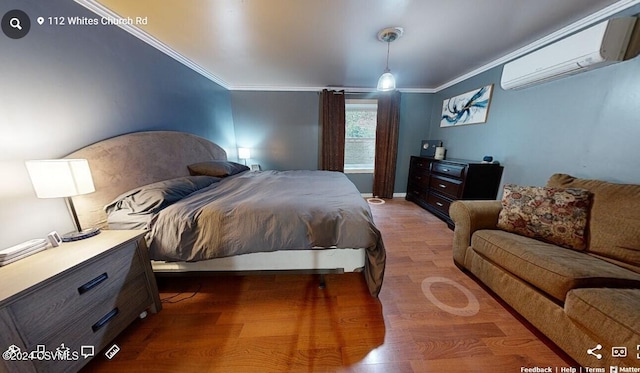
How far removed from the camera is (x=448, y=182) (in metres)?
2.92

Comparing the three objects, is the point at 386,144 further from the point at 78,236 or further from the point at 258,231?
the point at 78,236

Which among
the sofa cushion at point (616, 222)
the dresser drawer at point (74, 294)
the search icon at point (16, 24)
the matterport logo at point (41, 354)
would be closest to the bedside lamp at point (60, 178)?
the dresser drawer at point (74, 294)

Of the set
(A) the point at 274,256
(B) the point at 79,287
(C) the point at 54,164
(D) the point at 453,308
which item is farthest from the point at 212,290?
(D) the point at 453,308

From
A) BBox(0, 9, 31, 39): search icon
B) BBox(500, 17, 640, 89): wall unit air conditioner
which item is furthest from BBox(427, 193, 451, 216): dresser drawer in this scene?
BBox(0, 9, 31, 39): search icon

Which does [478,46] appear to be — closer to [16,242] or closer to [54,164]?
[54,164]

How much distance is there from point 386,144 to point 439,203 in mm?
1537

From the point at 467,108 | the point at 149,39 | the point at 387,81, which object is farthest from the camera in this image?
the point at 467,108

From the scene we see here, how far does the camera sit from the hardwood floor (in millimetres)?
1107

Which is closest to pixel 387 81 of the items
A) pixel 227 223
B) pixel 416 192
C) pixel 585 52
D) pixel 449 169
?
pixel 585 52

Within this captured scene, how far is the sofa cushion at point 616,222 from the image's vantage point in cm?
125

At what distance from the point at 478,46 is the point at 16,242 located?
4201 millimetres

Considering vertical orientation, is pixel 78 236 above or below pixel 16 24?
below

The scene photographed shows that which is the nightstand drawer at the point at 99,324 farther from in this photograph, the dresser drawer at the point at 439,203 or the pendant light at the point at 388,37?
the dresser drawer at the point at 439,203

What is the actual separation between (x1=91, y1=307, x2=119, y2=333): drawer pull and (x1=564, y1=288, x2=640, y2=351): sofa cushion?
2579 mm
